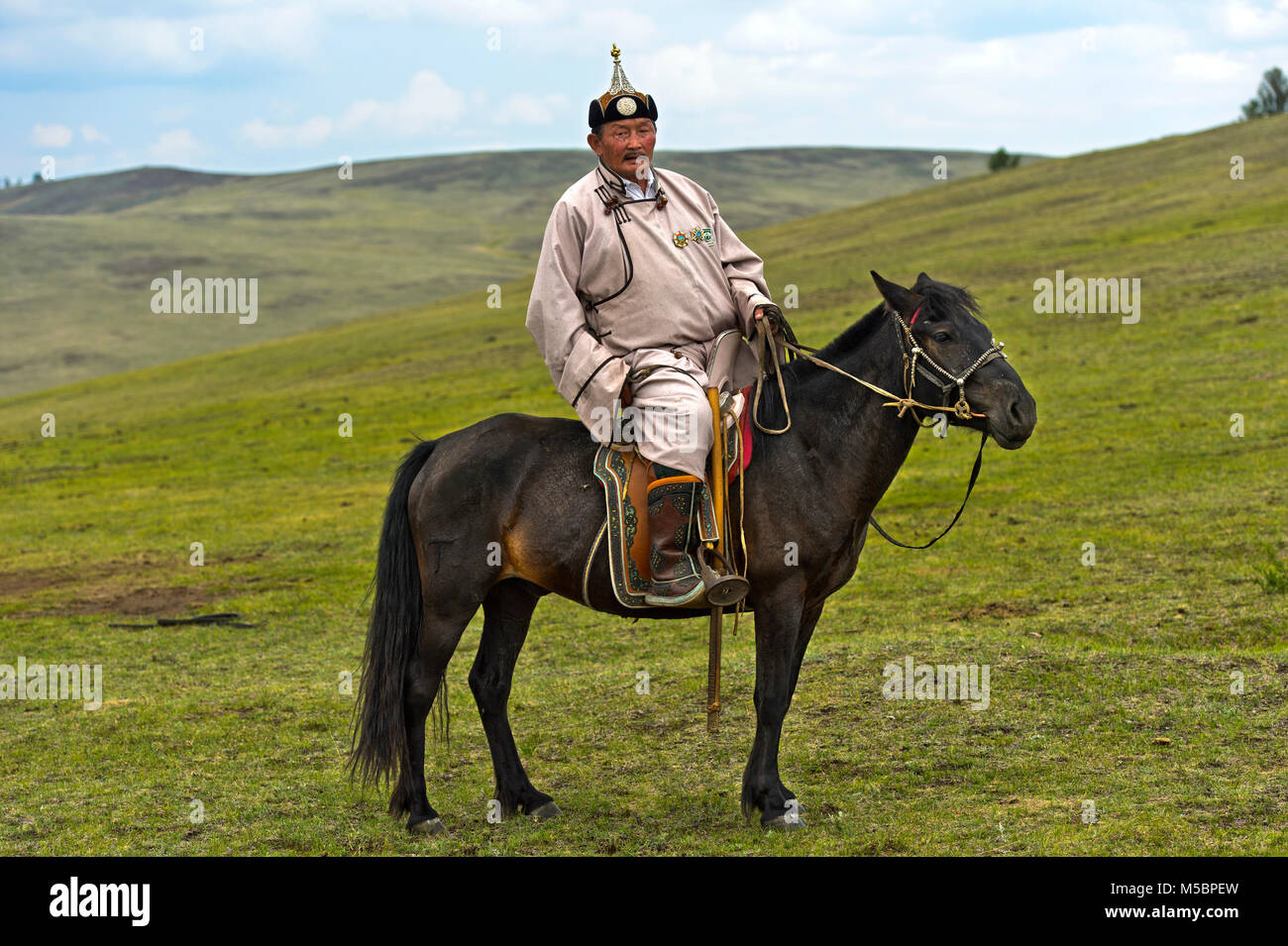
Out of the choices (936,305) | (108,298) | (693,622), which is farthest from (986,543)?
(108,298)

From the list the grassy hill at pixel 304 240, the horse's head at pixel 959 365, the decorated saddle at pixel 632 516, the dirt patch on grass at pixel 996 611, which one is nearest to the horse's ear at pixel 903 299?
→ the horse's head at pixel 959 365

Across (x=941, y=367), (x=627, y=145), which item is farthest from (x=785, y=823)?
(x=627, y=145)

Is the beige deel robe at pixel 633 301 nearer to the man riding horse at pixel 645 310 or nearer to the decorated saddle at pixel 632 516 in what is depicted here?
the man riding horse at pixel 645 310

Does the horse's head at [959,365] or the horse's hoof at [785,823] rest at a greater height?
the horse's head at [959,365]

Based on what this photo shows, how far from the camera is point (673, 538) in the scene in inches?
245

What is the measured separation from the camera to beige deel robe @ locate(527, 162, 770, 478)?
20.6 ft

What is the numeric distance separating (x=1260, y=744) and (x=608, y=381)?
13.2 ft

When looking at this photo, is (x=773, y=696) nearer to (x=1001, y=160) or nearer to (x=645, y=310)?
(x=645, y=310)

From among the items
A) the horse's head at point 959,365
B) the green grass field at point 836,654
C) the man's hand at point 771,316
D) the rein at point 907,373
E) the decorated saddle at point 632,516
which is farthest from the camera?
the man's hand at point 771,316

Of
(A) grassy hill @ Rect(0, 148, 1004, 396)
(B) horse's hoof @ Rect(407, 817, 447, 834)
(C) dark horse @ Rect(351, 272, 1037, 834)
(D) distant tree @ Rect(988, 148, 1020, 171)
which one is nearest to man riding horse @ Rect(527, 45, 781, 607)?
(C) dark horse @ Rect(351, 272, 1037, 834)

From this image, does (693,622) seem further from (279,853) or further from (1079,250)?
(1079,250)

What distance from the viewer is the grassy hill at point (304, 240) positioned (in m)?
68.7

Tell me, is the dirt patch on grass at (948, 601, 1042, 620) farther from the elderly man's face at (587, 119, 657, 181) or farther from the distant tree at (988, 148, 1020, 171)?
the distant tree at (988, 148, 1020, 171)

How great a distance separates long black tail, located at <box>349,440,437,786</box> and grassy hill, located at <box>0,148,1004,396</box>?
184 ft
